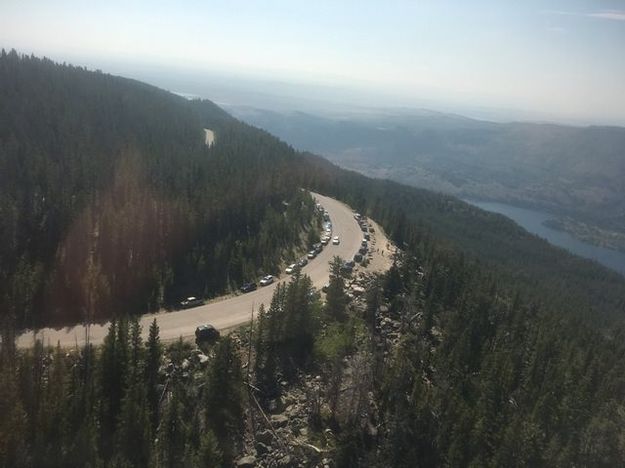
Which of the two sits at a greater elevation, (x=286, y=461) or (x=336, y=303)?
(x=336, y=303)

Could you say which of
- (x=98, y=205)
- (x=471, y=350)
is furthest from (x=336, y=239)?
(x=98, y=205)

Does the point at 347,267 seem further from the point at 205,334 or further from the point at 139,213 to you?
the point at 139,213

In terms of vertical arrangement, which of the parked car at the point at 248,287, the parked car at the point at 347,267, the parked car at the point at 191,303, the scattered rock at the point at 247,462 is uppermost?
the parked car at the point at 347,267

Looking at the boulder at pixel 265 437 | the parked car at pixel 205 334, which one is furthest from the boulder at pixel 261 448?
the parked car at pixel 205 334

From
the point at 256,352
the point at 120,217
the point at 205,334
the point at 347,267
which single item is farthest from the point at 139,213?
the point at 256,352

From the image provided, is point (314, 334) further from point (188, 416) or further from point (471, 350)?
point (471, 350)

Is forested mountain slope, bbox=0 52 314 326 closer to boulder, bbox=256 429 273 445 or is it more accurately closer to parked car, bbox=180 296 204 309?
parked car, bbox=180 296 204 309

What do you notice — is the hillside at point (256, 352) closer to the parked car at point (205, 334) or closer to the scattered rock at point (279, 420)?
the scattered rock at point (279, 420)

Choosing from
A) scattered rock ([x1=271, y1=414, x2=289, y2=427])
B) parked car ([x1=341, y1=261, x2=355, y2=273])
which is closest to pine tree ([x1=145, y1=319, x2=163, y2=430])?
scattered rock ([x1=271, y1=414, x2=289, y2=427])

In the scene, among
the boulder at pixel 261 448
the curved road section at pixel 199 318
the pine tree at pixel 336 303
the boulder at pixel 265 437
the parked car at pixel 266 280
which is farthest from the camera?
the parked car at pixel 266 280
